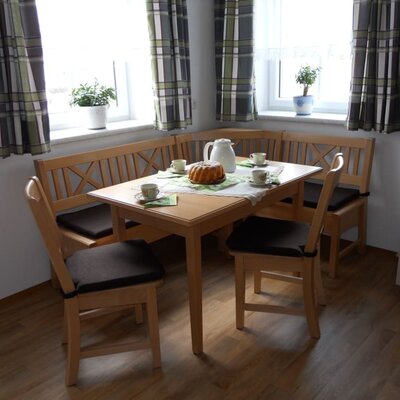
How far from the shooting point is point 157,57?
305cm

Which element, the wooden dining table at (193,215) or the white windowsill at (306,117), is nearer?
the wooden dining table at (193,215)

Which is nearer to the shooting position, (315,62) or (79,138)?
(79,138)

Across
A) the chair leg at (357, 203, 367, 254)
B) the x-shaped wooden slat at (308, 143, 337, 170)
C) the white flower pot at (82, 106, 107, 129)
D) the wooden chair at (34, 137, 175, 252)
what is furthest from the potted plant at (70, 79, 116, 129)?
the chair leg at (357, 203, 367, 254)

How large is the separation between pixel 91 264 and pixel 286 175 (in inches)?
43.7

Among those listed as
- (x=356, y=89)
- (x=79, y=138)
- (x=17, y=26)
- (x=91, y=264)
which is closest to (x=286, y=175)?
(x=356, y=89)

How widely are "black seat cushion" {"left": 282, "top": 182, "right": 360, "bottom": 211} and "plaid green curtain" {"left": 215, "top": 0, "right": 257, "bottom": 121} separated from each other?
775 millimetres

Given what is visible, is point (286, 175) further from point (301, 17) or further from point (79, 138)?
point (301, 17)

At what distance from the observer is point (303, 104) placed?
343 cm

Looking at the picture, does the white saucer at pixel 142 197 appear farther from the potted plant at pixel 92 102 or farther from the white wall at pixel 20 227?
the potted plant at pixel 92 102

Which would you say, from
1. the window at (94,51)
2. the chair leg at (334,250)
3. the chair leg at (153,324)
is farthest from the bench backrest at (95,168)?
the chair leg at (334,250)

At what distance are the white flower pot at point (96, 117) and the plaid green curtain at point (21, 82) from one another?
526 mm

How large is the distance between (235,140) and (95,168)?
1123 millimetres

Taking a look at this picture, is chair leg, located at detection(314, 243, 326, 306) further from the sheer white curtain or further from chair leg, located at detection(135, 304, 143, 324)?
the sheer white curtain

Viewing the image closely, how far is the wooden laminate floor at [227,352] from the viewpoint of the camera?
1.94 metres
